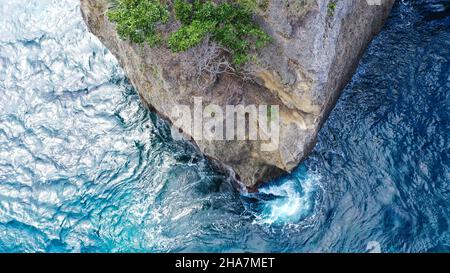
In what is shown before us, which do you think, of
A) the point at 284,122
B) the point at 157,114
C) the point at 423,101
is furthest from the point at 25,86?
the point at 423,101

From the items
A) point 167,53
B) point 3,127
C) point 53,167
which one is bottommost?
point 53,167

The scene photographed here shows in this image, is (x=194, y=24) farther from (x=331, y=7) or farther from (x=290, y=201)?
(x=290, y=201)

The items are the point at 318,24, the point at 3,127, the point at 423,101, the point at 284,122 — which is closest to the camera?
the point at 318,24

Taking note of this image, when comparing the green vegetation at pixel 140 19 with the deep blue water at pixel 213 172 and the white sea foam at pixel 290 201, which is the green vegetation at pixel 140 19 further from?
the white sea foam at pixel 290 201

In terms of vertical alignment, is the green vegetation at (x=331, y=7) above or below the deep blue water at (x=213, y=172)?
above

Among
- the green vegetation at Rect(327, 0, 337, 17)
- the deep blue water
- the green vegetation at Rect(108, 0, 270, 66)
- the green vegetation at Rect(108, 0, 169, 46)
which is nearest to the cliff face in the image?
the green vegetation at Rect(327, 0, 337, 17)

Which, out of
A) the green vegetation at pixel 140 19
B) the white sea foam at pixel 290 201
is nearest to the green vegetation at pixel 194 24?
the green vegetation at pixel 140 19

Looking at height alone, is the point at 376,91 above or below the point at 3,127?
above
